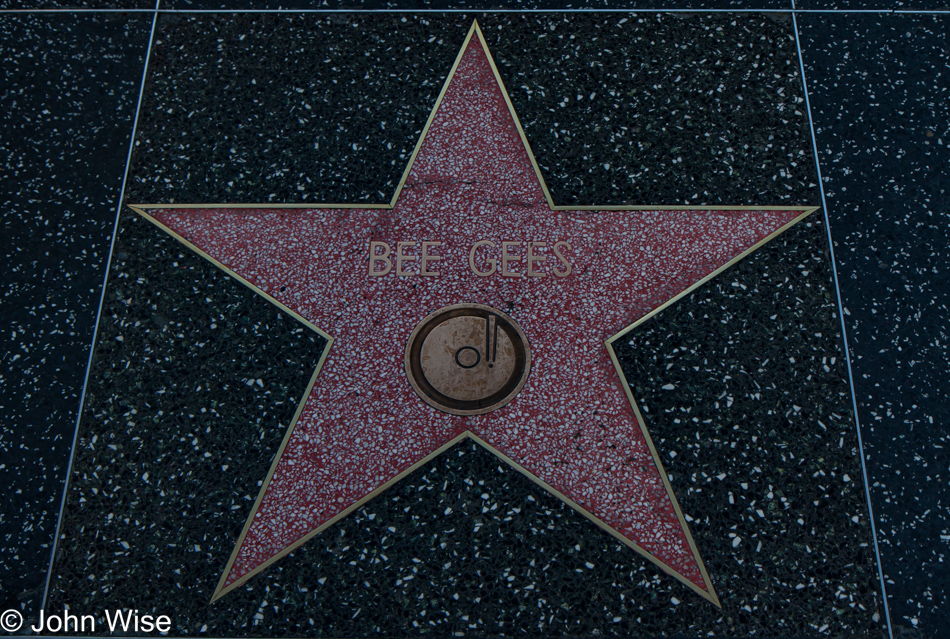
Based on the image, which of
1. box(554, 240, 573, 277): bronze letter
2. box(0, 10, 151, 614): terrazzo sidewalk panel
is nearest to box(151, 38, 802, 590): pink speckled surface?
box(554, 240, 573, 277): bronze letter

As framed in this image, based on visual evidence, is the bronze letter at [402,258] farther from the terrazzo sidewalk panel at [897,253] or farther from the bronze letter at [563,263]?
the terrazzo sidewalk panel at [897,253]

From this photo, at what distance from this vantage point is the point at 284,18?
70.9 inches

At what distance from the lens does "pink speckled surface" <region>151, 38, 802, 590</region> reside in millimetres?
1459

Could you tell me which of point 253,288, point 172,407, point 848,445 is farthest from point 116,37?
point 848,445

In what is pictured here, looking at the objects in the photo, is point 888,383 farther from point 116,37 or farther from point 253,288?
point 116,37

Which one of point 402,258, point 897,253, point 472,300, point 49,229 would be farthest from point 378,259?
point 897,253

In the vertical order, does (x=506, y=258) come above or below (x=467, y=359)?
above

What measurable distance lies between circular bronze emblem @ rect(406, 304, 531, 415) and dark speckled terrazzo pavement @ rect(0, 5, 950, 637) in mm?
178

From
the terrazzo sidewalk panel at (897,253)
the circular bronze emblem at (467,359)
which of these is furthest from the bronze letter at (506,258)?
the terrazzo sidewalk panel at (897,253)

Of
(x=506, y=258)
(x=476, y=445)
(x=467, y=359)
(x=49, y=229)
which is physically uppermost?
(x=49, y=229)

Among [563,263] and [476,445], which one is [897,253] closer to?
[563,263]

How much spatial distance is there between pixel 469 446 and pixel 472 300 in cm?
42

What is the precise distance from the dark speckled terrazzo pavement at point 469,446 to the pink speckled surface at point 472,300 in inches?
2.7

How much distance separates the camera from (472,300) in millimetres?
1590
